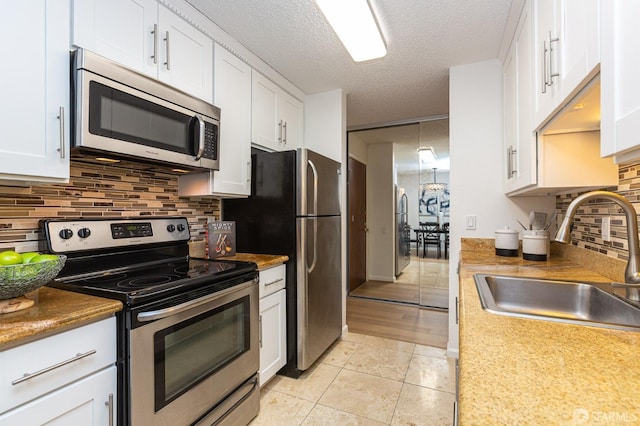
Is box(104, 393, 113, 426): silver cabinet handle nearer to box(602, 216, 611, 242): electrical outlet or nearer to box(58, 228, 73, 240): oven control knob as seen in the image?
box(58, 228, 73, 240): oven control knob

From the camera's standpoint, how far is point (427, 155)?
462 cm

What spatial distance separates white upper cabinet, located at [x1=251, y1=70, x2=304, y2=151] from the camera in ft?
7.84

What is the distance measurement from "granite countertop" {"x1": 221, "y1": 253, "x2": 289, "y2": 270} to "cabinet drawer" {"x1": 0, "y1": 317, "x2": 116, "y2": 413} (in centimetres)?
90

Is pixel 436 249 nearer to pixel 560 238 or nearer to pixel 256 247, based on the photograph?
pixel 256 247

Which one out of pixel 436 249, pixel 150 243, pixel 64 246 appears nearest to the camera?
pixel 64 246

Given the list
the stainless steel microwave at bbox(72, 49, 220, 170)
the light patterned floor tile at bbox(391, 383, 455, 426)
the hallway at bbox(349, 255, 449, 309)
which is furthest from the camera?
the hallway at bbox(349, 255, 449, 309)

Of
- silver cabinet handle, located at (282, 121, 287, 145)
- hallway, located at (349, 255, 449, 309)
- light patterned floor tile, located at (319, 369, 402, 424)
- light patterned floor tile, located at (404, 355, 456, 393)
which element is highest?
silver cabinet handle, located at (282, 121, 287, 145)

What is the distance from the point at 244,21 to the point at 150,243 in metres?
1.50

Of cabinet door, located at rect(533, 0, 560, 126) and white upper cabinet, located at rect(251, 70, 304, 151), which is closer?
cabinet door, located at rect(533, 0, 560, 126)

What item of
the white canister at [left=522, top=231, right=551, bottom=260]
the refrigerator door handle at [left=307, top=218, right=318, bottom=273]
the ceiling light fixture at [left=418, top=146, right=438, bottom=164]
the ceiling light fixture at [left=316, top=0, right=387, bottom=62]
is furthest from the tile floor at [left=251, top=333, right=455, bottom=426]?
the ceiling light fixture at [left=418, top=146, right=438, bottom=164]

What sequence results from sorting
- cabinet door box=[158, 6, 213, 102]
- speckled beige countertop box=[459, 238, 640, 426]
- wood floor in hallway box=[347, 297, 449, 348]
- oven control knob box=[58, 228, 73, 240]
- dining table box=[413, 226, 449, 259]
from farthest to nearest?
dining table box=[413, 226, 449, 259], wood floor in hallway box=[347, 297, 449, 348], cabinet door box=[158, 6, 213, 102], oven control knob box=[58, 228, 73, 240], speckled beige countertop box=[459, 238, 640, 426]

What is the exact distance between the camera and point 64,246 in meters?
1.39

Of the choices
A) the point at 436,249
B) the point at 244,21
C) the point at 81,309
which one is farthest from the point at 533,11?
the point at 436,249

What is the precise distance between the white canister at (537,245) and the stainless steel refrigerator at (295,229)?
1389mm
